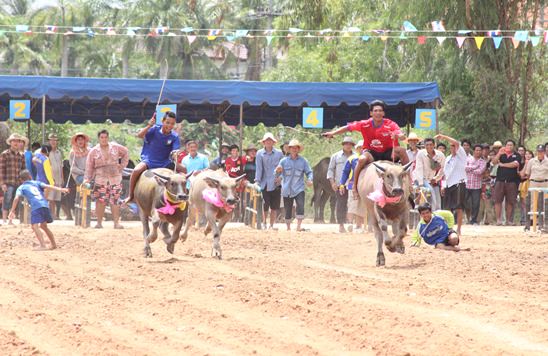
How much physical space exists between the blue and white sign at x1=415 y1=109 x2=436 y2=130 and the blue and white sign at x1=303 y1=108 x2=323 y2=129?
2.29 meters

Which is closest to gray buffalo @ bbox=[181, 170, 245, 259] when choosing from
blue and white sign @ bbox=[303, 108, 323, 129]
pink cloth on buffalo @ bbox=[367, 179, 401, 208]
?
pink cloth on buffalo @ bbox=[367, 179, 401, 208]

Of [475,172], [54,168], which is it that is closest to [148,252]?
[54,168]

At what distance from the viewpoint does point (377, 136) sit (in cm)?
1652

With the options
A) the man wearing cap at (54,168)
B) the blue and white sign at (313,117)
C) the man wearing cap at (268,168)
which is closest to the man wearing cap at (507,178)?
the blue and white sign at (313,117)

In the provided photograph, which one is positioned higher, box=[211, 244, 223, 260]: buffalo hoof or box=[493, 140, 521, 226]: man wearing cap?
box=[493, 140, 521, 226]: man wearing cap

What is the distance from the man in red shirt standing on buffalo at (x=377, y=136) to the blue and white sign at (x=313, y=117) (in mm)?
9803

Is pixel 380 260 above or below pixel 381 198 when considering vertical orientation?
below

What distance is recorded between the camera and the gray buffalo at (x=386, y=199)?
15586 millimetres

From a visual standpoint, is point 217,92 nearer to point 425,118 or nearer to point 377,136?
point 425,118

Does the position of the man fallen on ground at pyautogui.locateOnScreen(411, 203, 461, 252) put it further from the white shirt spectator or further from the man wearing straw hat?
the man wearing straw hat

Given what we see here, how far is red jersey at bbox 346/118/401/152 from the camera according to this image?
53.7 feet

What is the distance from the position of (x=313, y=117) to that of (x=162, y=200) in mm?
11024

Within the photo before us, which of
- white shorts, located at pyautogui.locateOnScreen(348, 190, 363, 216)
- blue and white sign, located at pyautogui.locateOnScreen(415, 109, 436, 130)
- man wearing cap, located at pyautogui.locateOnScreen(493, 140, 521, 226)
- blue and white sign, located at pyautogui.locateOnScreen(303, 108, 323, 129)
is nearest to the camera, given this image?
white shorts, located at pyautogui.locateOnScreen(348, 190, 363, 216)

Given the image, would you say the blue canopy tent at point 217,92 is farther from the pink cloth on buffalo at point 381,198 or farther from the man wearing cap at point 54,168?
the pink cloth on buffalo at point 381,198
